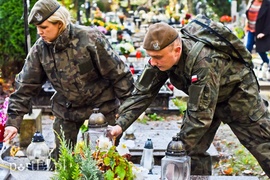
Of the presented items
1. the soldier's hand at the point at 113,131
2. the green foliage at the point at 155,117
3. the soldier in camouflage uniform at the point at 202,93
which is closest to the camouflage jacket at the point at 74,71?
the soldier in camouflage uniform at the point at 202,93

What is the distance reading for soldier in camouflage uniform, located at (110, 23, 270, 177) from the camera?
3.85 metres

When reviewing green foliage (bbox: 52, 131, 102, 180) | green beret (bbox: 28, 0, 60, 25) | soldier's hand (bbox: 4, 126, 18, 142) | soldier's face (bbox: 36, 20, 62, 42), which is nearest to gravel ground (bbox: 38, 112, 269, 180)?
soldier's hand (bbox: 4, 126, 18, 142)

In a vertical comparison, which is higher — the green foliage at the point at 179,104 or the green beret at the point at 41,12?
the green beret at the point at 41,12

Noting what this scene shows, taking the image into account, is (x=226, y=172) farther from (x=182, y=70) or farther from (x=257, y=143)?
(x=182, y=70)

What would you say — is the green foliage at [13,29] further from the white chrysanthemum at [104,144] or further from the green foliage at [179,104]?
the white chrysanthemum at [104,144]

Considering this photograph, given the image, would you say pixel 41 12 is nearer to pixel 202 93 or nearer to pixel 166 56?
pixel 166 56

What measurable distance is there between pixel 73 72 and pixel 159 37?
1166 millimetres

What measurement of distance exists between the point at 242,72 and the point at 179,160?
103cm

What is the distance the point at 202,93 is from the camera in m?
3.84

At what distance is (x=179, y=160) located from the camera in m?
3.50

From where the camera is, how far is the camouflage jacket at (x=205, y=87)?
12.7 ft

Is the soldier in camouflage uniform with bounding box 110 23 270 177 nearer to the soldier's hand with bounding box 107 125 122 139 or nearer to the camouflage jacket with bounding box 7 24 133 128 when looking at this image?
the soldier's hand with bounding box 107 125 122 139

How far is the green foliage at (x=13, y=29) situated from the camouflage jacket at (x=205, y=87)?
21.7 feet

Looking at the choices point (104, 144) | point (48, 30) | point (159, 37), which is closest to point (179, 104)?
point (48, 30)
